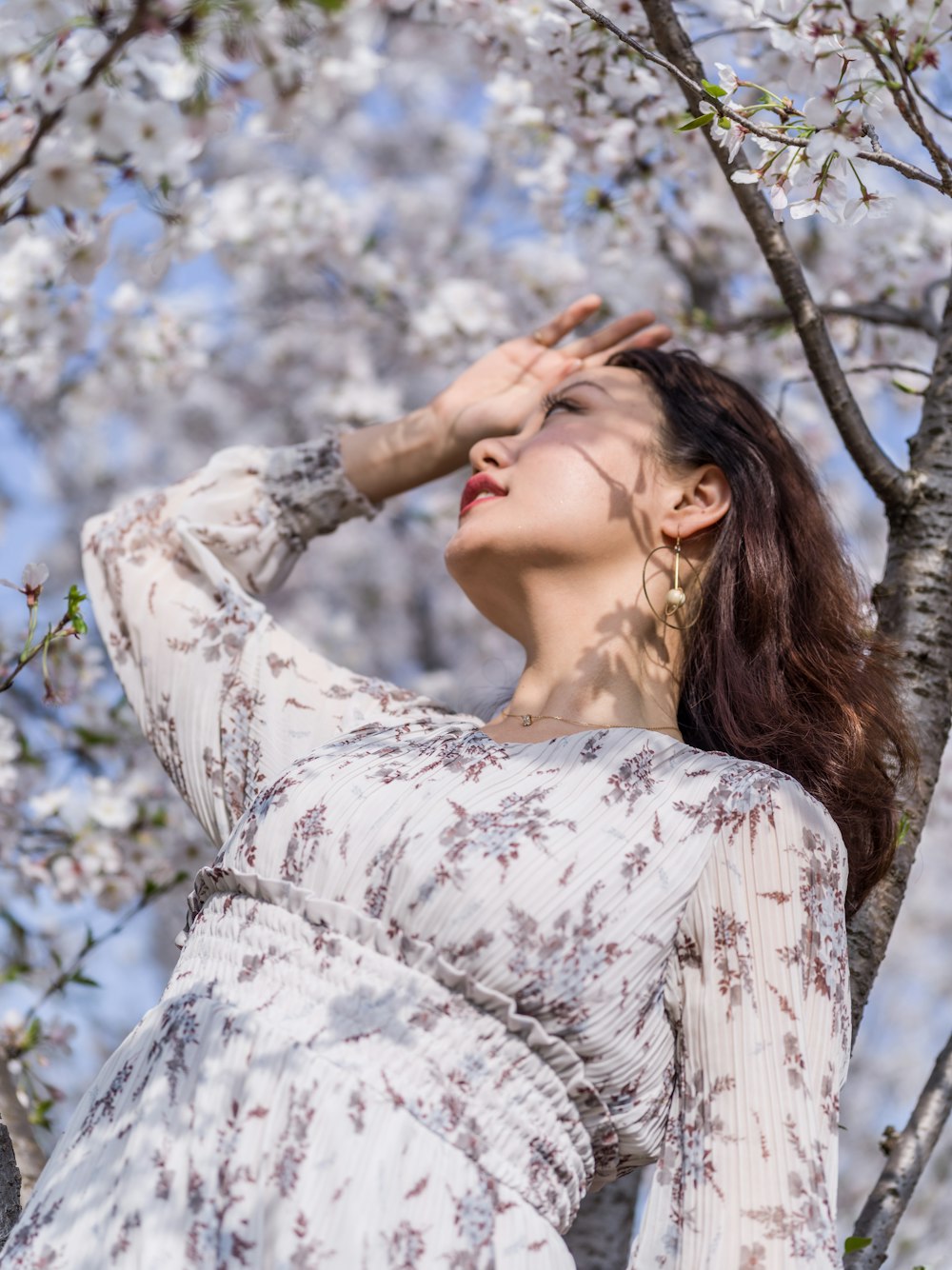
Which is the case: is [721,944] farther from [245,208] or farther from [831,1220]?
[245,208]

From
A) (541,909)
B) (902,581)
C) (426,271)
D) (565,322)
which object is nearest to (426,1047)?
(541,909)

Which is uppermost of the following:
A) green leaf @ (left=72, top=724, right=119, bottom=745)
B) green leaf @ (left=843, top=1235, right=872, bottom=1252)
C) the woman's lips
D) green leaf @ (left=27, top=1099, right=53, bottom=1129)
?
the woman's lips

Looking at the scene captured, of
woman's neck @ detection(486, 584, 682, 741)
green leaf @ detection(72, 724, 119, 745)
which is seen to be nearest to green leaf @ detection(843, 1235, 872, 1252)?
woman's neck @ detection(486, 584, 682, 741)

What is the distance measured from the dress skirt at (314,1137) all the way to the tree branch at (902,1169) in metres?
0.54

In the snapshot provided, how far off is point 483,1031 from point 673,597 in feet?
2.23

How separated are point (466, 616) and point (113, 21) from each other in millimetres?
5803

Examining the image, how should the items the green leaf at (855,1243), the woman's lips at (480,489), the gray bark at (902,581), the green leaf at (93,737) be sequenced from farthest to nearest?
the green leaf at (93,737), the woman's lips at (480,489), the gray bark at (902,581), the green leaf at (855,1243)

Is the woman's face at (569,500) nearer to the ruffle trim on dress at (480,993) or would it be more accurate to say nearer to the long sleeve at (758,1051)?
the long sleeve at (758,1051)

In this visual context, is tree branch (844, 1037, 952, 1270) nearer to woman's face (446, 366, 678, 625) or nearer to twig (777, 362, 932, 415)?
woman's face (446, 366, 678, 625)

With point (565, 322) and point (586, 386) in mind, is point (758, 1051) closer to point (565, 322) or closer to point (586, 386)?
point (586, 386)

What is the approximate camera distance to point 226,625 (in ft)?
6.10

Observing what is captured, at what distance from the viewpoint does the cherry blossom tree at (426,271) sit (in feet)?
4.41

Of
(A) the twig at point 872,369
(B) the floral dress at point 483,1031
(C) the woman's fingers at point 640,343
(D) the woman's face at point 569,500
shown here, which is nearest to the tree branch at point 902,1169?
(B) the floral dress at point 483,1031

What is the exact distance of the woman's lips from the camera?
177 centimetres
